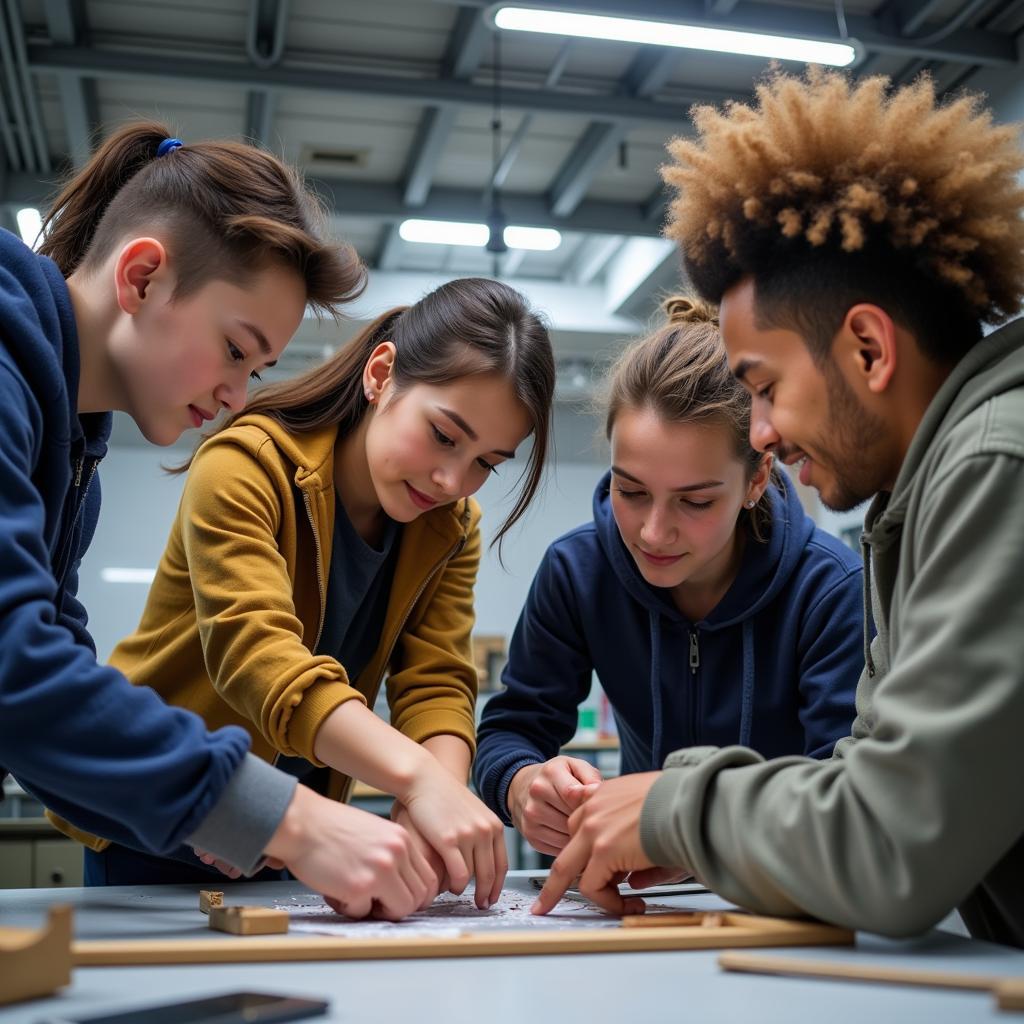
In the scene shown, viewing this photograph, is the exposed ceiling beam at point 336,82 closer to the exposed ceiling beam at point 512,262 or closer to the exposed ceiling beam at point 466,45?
the exposed ceiling beam at point 466,45

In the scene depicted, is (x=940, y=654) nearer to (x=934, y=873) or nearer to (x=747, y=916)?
(x=934, y=873)

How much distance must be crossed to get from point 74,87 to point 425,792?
3.96 m

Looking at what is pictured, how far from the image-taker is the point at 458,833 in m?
1.24

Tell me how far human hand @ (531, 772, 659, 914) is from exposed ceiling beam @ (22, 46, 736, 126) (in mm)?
Result: 3741

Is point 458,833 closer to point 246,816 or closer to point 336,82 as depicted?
point 246,816

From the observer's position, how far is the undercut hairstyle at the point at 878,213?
1.11m

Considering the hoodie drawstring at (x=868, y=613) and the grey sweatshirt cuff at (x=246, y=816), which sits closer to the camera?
the grey sweatshirt cuff at (x=246, y=816)

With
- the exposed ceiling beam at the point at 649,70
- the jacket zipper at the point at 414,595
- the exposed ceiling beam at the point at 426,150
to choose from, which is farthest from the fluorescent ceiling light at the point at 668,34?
the jacket zipper at the point at 414,595

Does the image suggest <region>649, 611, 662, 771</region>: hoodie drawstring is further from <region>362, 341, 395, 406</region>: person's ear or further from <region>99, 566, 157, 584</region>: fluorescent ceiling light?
<region>99, 566, 157, 584</region>: fluorescent ceiling light

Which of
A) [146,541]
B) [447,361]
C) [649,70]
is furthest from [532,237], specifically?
[447,361]

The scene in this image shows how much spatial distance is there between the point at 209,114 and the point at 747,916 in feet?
15.6

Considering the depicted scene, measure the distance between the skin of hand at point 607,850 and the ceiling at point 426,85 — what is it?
9.26ft

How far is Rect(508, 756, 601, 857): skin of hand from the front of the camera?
1.41m

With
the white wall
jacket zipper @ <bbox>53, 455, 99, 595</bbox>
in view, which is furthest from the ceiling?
jacket zipper @ <bbox>53, 455, 99, 595</bbox>
